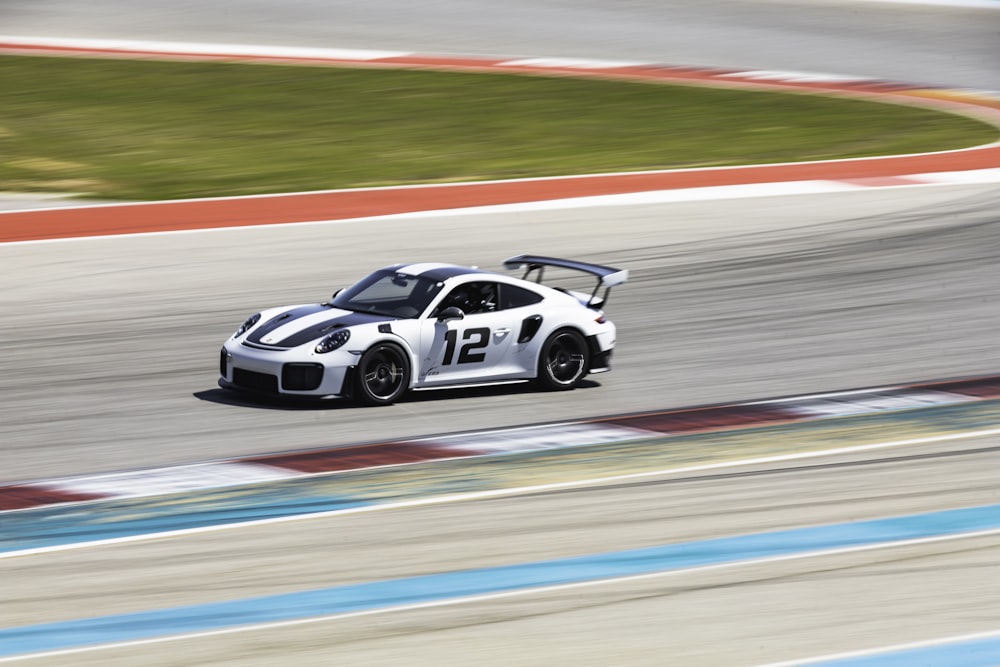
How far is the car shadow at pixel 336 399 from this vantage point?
11.0 metres

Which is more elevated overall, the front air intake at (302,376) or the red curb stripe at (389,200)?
the red curb stripe at (389,200)

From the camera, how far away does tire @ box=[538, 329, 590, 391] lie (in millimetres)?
11812

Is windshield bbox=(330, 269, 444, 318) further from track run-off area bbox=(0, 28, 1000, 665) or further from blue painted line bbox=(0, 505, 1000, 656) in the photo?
blue painted line bbox=(0, 505, 1000, 656)

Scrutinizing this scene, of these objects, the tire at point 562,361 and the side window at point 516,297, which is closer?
the side window at point 516,297

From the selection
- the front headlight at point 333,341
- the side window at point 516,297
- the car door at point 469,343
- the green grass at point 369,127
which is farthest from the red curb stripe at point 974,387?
the green grass at point 369,127

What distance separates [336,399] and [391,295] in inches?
41.1

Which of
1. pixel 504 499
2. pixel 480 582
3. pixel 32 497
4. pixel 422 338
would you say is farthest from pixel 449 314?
pixel 480 582

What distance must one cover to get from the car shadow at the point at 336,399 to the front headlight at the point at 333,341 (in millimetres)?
396

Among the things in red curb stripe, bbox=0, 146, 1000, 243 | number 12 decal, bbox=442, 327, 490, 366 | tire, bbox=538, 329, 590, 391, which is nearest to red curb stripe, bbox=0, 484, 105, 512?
number 12 decal, bbox=442, 327, 490, 366

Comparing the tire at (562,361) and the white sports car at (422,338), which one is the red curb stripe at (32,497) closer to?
the white sports car at (422,338)

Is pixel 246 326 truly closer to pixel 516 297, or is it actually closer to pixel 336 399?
pixel 336 399

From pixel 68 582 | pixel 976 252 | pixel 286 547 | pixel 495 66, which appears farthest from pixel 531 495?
pixel 495 66

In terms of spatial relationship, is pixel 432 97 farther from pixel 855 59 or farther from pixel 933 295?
pixel 933 295

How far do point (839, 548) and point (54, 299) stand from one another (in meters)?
9.07
